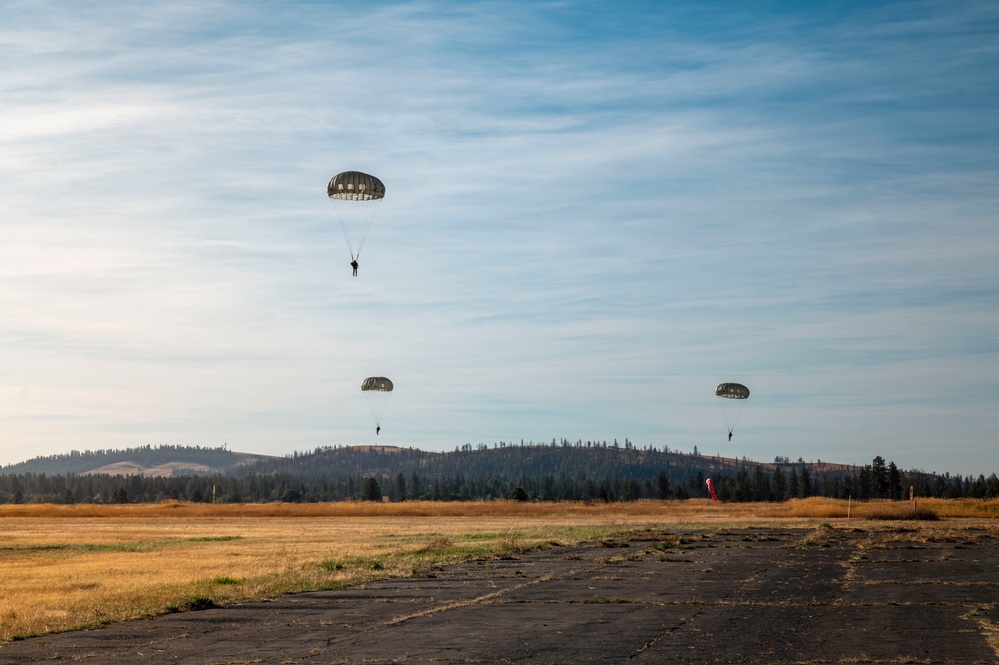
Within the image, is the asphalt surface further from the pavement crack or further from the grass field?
the grass field

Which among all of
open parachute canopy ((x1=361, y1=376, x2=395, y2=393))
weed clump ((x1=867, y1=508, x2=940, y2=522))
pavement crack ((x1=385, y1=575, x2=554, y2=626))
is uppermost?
open parachute canopy ((x1=361, y1=376, x2=395, y2=393))

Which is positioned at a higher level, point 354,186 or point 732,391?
point 354,186

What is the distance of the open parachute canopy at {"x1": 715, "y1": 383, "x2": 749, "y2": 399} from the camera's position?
298ft

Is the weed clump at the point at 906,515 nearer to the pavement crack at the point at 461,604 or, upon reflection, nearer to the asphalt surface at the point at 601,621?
the asphalt surface at the point at 601,621

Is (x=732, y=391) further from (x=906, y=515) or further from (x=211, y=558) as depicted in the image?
(x=211, y=558)

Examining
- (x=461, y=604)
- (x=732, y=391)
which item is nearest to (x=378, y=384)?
(x=732, y=391)

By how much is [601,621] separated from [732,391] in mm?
71259

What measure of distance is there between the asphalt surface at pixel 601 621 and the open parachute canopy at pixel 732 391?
5371 cm

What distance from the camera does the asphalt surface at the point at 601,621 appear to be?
1761 cm

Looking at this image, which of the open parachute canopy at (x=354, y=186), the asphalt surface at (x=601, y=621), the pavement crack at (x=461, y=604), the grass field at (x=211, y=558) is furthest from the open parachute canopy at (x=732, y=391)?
the pavement crack at (x=461, y=604)

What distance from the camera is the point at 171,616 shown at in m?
23.3

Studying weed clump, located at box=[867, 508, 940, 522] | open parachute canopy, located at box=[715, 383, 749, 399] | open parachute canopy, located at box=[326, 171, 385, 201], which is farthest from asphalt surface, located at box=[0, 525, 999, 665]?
open parachute canopy, located at box=[715, 383, 749, 399]

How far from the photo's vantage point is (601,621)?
2202 centimetres

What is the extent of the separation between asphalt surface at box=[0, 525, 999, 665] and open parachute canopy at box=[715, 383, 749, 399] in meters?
53.7
